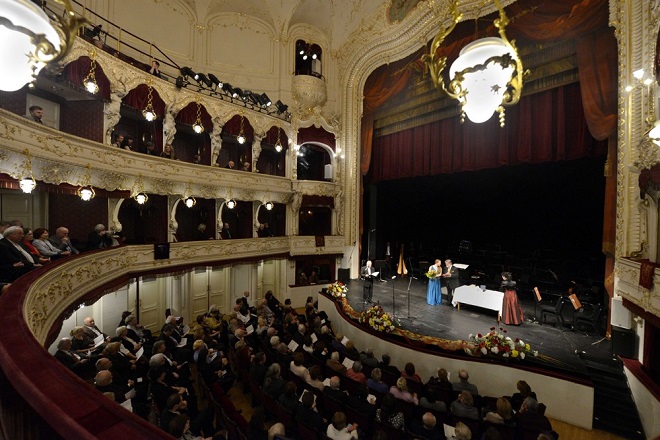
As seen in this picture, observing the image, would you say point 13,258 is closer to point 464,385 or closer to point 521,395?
point 464,385

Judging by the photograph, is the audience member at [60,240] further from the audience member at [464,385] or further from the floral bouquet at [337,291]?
the audience member at [464,385]

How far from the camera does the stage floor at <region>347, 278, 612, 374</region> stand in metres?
7.44

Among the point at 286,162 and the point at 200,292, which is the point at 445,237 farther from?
the point at 200,292

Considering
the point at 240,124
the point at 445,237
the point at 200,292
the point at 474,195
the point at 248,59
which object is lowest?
the point at 200,292

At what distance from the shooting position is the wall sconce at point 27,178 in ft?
17.7

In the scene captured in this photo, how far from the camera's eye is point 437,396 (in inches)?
224

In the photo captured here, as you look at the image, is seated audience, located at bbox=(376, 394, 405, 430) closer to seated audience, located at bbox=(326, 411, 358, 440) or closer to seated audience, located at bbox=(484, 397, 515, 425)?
seated audience, located at bbox=(326, 411, 358, 440)

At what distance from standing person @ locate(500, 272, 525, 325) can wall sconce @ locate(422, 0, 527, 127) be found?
601cm

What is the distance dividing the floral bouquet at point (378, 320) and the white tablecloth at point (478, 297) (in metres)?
2.64

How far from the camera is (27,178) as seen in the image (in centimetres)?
562

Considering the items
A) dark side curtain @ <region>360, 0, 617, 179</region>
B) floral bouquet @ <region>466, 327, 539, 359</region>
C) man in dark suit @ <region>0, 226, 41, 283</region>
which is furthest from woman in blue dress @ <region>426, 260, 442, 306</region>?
man in dark suit @ <region>0, 226, 41, 283</region>

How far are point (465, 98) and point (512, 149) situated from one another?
8581 mm

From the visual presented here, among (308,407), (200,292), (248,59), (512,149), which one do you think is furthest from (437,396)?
(248,59)

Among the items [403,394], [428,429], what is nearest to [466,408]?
[428,429]
